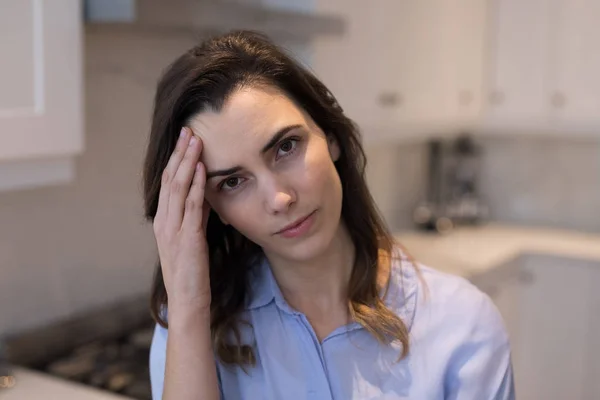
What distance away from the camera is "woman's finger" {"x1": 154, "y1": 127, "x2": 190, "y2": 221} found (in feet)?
3.51

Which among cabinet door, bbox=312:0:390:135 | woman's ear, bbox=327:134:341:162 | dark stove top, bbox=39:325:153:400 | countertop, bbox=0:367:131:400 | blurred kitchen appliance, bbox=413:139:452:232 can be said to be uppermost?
cabinet door, bbox=312:0:390:135

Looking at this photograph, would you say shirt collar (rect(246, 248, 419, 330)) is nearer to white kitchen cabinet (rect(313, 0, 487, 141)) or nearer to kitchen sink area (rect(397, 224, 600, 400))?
white kitchen cabinet (rect(313, 0, 487, 141))

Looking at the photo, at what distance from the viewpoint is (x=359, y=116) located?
8.00ft

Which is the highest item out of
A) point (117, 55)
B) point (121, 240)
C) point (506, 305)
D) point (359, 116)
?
point (117, 55)

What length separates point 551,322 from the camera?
304cm

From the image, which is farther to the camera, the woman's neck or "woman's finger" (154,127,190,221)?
the woman's neck

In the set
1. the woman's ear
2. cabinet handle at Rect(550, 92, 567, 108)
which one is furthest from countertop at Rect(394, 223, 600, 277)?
the woman's ear

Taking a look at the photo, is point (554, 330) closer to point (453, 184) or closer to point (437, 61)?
point (453, 184)

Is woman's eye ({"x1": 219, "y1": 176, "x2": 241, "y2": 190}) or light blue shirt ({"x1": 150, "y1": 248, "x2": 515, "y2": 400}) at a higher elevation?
woman's eye ({"x1": 219, "y1": 176, "x2": 241, "y2": 190})

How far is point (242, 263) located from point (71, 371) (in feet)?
2.23

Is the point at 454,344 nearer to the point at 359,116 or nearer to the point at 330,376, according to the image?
the point at 330,376

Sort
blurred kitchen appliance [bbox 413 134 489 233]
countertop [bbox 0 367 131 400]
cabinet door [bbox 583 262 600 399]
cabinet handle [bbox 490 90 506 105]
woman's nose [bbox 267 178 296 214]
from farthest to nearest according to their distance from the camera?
blurred kitchen appliance [bbox 413 134 489 233]
cabinet handle [bbox 490 90 506 105]
cabinet door [bbox 583 262 600 399]
countertop [bbox 0 367 131 400]
woman's nose [bbox 267 178 296 214]

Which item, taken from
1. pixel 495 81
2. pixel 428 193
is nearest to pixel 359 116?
pixel 495 81

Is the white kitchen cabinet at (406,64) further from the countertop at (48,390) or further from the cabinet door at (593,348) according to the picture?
the countertop at (48,390)
